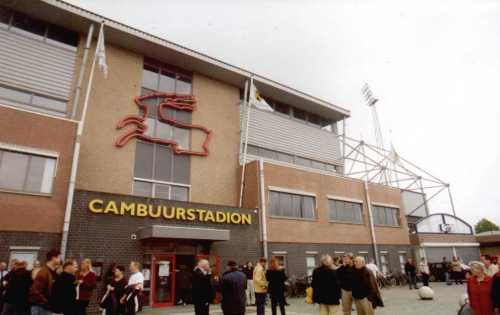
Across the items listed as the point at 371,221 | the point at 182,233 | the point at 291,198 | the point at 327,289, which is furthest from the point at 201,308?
the point at 371,221

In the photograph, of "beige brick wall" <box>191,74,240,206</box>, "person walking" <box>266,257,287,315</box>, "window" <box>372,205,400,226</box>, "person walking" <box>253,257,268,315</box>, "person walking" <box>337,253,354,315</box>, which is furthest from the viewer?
"window" <box>372,205,400,226</box>

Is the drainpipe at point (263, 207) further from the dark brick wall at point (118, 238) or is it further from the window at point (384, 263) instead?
the window at point (384, 263)

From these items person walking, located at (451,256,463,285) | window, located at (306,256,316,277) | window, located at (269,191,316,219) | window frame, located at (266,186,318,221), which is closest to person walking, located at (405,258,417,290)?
person walking, located at (451,256,463,285)

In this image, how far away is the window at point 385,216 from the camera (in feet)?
84.6

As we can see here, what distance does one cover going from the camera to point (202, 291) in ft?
24.5

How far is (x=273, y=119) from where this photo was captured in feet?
79.4

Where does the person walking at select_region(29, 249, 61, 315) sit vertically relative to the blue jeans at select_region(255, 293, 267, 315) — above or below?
above

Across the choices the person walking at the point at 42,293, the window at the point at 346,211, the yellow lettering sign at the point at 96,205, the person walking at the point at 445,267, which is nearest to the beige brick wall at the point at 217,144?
the yellow lettering sign at the point at 96,205

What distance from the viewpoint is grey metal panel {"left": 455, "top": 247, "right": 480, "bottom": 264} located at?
2914cm

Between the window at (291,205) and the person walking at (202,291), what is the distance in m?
12.2

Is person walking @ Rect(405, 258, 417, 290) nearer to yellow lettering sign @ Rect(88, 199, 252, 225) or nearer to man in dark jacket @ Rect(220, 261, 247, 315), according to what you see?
yellow lettering sign @ Rect(88, 199, 252, 225)

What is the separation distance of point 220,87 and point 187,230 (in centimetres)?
1099

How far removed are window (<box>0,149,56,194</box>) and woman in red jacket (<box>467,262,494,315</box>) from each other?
45.5 ft

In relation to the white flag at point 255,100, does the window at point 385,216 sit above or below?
below
